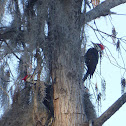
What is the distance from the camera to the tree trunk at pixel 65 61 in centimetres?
220

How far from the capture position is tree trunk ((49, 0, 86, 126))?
220 centimetres

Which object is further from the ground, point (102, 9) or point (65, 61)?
point (102, 9)

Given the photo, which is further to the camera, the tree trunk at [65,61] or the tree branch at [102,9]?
the tree branch at [102,9]

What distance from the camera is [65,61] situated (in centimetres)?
230

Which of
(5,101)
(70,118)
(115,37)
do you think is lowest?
(70,118)

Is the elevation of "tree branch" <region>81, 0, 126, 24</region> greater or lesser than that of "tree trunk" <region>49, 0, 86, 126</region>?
greater

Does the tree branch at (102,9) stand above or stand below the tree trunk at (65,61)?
above

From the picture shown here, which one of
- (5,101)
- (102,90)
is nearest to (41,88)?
(5,101)

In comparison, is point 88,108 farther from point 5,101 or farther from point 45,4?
point 45,4

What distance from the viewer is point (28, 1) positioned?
2.39m

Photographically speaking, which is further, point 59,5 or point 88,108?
point 88,108

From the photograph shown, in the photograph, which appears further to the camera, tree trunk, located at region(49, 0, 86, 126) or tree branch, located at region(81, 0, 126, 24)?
tree branch, located at region(81, 0, 126, 24)

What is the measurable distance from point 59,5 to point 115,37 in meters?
0.62

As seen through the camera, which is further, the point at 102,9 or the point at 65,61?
the point at 102,9
